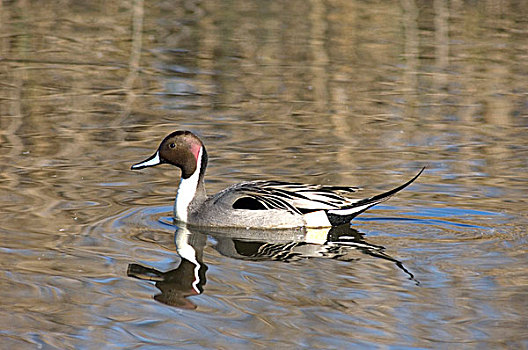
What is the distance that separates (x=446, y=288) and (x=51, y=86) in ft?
26.1

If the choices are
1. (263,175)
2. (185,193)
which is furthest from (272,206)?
(263,175)

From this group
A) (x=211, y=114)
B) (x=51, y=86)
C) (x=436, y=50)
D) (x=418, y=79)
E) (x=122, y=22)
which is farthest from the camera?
(x=122, y=22)

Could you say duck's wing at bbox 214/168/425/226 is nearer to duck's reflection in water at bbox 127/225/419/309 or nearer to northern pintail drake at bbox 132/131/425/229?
northern pintail drake at bbox 132/131/425/229

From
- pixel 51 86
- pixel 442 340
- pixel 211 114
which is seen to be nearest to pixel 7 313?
pixel 442 340

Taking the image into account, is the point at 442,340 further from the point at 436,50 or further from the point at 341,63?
the point at 436,50

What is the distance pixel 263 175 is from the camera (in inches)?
370

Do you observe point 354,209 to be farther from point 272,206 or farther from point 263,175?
point 263,175

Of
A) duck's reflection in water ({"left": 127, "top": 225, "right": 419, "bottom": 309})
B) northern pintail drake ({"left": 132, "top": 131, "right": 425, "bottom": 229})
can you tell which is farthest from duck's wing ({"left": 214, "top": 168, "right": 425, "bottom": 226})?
duck's reflection in water ({"left": 127, "top": 225, "right": 419, "bottom": 309})

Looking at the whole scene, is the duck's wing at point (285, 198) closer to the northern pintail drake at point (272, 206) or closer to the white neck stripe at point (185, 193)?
the northern pintail drake at point (272, 206)

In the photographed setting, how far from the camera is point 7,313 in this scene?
595 cm

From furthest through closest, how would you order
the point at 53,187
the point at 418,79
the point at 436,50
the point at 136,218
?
the point at 436,50
the point at 418,79
the point at 53,187
the point at 136,218

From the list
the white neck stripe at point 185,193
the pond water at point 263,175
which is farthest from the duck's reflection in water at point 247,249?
the white neck stripe at point 185,193

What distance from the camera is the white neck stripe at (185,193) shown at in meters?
8.23

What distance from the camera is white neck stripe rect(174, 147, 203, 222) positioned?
27.0ft
